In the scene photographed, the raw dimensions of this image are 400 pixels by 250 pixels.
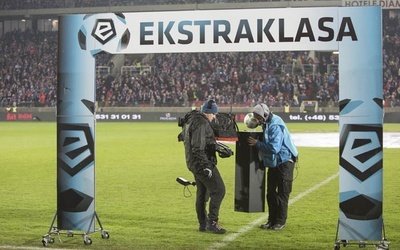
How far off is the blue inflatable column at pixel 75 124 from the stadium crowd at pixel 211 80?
1593 inches

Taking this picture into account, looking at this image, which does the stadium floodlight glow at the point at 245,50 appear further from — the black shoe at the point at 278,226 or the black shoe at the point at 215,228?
the black shoe at the point at 278,226

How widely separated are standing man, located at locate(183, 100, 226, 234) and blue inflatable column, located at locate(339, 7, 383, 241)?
188 cm

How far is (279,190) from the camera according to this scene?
10.6 meters

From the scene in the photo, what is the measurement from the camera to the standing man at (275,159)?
1030cm

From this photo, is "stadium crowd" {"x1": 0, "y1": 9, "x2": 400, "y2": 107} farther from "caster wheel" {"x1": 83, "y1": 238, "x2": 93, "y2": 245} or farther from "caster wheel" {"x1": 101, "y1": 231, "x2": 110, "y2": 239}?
"caster wheel" {"x1": 83, "y1": 238, "x2": 93, "y2": 245}

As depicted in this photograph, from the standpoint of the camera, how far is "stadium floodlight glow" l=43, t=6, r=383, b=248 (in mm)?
8656

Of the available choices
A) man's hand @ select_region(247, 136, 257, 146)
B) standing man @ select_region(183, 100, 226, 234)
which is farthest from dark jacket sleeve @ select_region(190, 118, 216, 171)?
man's hand @ select_region(247, 136, 257, 146)

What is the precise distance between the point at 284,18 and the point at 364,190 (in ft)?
7.51

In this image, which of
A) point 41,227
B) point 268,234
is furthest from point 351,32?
point 41,227

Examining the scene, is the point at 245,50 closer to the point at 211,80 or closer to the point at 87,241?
the point at 87,241

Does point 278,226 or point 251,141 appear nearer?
point 251,141

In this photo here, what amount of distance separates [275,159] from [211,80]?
45.9 metres

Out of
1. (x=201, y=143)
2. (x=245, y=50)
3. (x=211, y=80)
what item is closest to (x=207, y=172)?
(x=201, y=143)

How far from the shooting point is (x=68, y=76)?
943 cm
